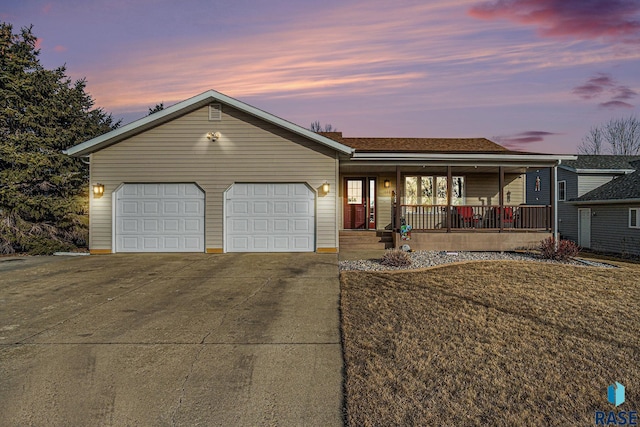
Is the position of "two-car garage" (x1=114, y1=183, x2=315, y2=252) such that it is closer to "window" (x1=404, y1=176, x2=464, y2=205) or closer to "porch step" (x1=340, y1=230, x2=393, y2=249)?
"porch step" (x1=340, y1=230, x2=393, y2=249)

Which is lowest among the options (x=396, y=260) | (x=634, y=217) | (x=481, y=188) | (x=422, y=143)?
(x=396, y=260)

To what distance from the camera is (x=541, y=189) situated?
80.0 ft

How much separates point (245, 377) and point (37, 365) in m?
2.19

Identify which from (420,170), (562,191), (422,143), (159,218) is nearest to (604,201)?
(562,191)

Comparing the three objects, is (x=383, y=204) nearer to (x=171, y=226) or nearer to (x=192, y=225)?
(x=192, y=225)

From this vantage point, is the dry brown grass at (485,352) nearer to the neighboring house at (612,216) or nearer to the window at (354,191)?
the window at (354,191)

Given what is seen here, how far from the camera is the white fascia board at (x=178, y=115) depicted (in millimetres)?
11555

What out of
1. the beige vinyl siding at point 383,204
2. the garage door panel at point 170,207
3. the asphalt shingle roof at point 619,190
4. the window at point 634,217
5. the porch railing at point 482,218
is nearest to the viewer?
the garage door panel at point 170,207

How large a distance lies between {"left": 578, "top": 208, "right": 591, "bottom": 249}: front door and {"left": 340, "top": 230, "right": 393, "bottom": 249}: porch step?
13879 millimetres

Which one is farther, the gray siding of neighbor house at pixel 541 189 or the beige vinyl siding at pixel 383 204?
the gray siding of neighbor house at pixel 541 189

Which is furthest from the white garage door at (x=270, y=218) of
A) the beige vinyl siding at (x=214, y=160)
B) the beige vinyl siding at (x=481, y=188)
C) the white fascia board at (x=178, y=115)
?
the beige vinyl siding at (x=481, y=188)

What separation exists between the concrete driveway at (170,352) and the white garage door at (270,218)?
13.9ft

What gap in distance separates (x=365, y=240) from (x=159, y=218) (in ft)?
23.2

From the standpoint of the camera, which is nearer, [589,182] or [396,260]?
[396,260]
